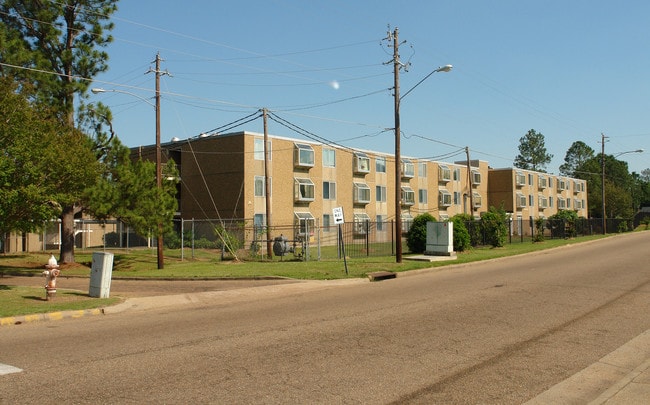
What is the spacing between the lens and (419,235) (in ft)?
98.9

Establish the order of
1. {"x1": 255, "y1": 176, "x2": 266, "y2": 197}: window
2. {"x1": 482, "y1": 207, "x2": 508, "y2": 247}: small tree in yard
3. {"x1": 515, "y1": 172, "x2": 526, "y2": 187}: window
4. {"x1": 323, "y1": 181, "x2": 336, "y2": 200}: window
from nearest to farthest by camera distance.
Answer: {"x1": 482, "y1": 207, "x2": 508, "y2": 247}: small tree in yard → {"x1": 255, "y1": 176, "x2": 266, "y2": 197}: window → {"x1": 323, "y1": 181, "x2": 336, "y2": 200}: window → {"x1": 515, "y1": 172, "x2": 526, "y2": 187}: window

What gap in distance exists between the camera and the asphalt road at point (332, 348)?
19.9 feet

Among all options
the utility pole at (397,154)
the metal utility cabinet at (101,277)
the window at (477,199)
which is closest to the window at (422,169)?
the window at (477,199)

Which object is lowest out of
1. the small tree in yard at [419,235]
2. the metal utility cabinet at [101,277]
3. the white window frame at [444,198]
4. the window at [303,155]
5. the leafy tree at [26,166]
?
the metal utility cabinet at [101,277]

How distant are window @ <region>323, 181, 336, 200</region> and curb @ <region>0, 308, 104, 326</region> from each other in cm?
3702

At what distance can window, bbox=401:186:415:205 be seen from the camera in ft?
190

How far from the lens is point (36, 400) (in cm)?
573

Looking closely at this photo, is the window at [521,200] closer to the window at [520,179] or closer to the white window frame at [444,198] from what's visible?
the window at [520,179]

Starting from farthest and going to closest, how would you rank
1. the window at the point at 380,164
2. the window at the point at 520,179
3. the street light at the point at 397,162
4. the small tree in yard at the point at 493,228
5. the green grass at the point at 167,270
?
the window at the point at 520,179, the window at the point at 380,164, the small tree in yard at the point at 493,228, the street light at the point at 397,162, the green grass at the point at 167,270

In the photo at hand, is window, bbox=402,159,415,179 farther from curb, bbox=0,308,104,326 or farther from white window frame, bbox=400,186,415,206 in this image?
curb, bbox=0,308,104,326

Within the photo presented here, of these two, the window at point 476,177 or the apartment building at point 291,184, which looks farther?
the window at point 476,177

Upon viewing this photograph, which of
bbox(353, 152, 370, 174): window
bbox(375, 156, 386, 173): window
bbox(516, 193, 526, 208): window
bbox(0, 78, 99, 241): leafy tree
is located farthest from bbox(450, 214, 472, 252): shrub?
bbox(516, 193, 526, 208): window

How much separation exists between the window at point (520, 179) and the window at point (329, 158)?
112ft

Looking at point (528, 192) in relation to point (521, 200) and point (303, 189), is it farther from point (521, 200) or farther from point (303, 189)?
point (303, 189)
